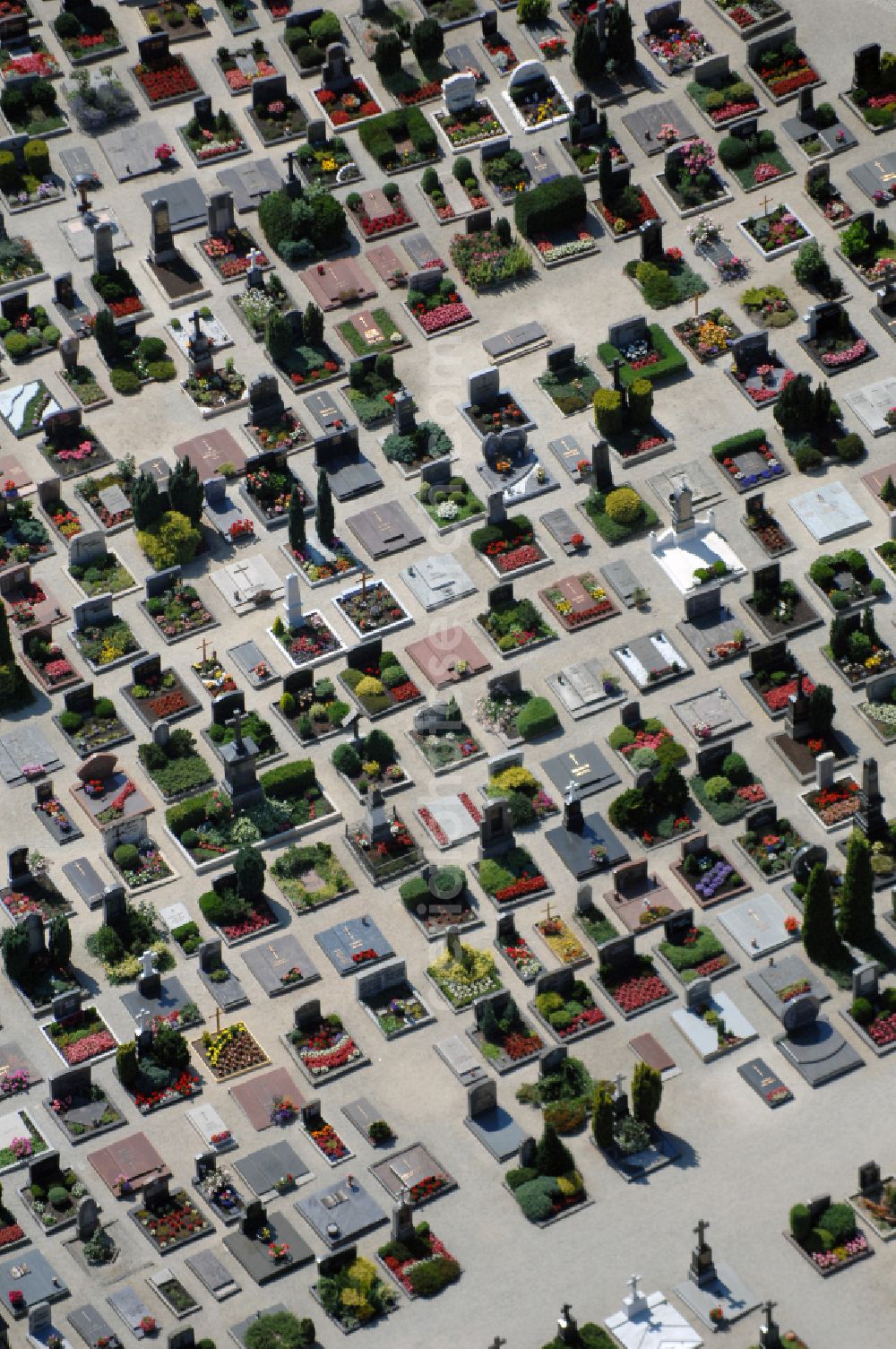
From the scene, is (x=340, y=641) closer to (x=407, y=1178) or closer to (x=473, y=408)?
(x=473, y=408)

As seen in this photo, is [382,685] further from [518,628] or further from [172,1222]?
[172,1222]

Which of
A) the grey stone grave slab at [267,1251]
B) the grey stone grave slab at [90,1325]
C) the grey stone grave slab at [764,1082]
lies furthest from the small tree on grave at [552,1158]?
the grey stone grave slab at [90,1325]

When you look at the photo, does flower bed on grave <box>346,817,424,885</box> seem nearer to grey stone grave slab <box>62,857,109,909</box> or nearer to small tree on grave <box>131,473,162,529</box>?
grey stone grave slab <box>62,857,109,909</box>

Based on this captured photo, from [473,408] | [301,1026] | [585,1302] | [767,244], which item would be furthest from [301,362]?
[585,1302]

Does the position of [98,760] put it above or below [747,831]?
above

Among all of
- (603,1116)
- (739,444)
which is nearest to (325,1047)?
(603,1116)

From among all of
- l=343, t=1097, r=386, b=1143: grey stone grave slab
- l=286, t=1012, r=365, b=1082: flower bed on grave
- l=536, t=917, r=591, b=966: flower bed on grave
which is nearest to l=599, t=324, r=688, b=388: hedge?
l=536, t=917, r=591, b=966: flower bed on grave
